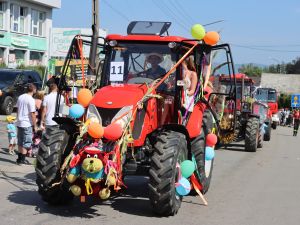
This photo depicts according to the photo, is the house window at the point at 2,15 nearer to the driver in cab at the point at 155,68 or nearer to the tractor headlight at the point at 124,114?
the driver in cab at the point at 155,68

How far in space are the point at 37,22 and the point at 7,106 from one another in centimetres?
2062

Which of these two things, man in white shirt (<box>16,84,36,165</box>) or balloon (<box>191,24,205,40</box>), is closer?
balloon (<box>191,24,205,40</box>)

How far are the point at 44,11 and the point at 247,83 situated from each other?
80.2ft

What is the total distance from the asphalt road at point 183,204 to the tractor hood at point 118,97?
1465mm

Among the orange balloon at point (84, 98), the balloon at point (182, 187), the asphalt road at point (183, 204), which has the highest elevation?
the orange balloon at point (84, 98)

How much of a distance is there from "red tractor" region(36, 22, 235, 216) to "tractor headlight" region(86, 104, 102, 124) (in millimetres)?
14

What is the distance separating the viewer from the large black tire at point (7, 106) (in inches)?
812

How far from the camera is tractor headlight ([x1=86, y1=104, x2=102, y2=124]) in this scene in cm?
691

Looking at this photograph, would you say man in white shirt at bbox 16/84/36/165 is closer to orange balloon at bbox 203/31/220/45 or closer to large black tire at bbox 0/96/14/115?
orange balloon at bbox 203/31/220/45

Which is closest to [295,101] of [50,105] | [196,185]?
[50,105]

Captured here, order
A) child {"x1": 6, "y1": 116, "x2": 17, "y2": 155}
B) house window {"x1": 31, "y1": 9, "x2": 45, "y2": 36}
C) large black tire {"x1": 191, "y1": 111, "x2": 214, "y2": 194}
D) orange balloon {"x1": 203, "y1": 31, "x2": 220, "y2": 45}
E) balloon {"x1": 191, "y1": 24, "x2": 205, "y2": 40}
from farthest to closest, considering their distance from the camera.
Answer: house window {"x1": 31, "y1": 9, "x2": 45, "y2": 36}
child {"x1": 6, "y1": 116, "x2": 17, "y2": 155}
large black tire {"x1": 191, "y1": 111, "x2": 214, "y2": 194}
balloon {"x1": 191, "y1": 24, "x2": 205, "y2": 40}
orange balloon {"x1": 203, "y1": 31, "x2": 220, "y2": 45}

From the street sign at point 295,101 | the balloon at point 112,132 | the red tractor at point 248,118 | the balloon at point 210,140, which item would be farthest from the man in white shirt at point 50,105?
the street sign at point 295,101

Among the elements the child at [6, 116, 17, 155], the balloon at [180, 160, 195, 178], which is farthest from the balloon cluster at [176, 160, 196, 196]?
the child at [6, 116, 17, 155]

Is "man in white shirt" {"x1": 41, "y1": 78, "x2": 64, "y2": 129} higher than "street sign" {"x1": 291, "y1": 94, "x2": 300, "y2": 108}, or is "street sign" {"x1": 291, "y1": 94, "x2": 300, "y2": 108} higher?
"man in white shirt" {"x1": 41, "y1": 78, "x2": 64, "y2": 129}
